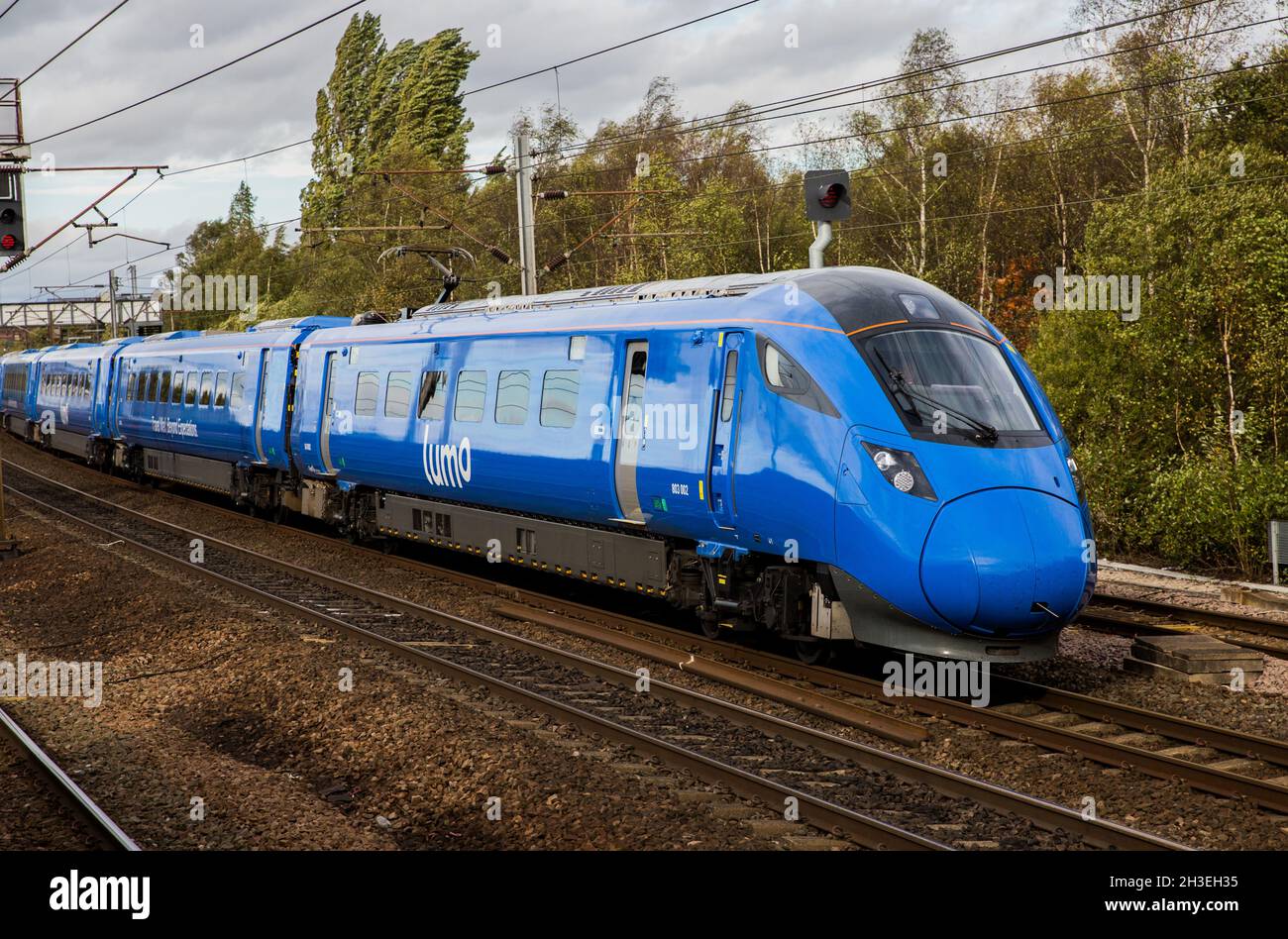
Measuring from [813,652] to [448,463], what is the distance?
262 inches

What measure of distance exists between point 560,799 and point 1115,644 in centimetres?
737

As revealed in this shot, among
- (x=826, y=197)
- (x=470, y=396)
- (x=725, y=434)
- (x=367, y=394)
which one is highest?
(x=826, y=197)

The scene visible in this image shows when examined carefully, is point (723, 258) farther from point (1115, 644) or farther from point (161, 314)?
point (161, 314)

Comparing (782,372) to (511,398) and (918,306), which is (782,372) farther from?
(511,398)

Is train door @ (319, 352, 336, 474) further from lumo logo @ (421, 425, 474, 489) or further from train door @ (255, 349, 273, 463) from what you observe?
lumo logo @ (421, 425, 474, 489)

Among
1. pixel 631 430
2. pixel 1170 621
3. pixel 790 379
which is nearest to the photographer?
pixel 790 379

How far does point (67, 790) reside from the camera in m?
9.12

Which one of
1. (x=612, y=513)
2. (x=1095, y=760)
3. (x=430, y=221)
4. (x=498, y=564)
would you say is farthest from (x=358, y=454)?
(x=430, y=221)

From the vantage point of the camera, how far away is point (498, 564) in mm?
19312

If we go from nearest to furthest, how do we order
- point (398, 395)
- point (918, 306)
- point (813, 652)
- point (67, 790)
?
point (67, 790), point (918, 306), point (813, 652), point (398, 395)

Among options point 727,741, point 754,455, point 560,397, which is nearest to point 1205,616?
point 754,455

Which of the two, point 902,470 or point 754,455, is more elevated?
point 754,455

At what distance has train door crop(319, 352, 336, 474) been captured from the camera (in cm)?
2053

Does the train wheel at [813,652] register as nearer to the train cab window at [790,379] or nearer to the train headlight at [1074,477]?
Result: the train cab window at [790,379]
